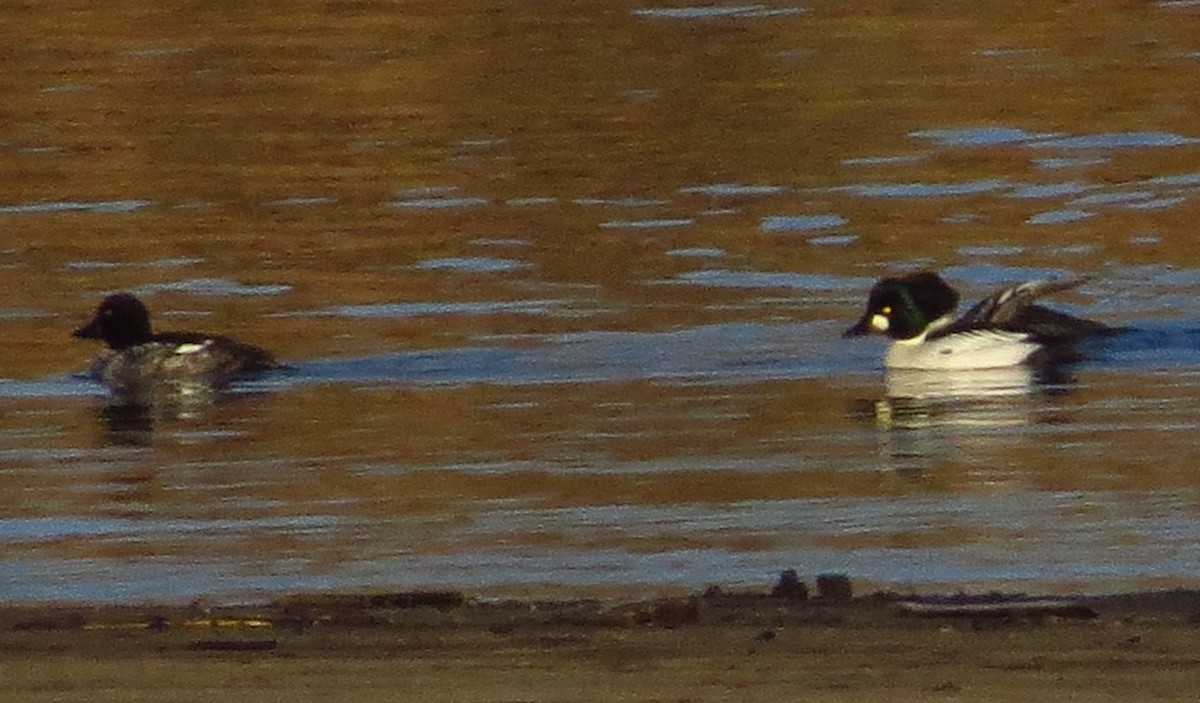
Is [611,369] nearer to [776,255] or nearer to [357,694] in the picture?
[776,255]

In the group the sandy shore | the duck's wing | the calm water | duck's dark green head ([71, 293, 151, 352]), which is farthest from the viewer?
duck's dark green head ([71, 293, 151, 352])

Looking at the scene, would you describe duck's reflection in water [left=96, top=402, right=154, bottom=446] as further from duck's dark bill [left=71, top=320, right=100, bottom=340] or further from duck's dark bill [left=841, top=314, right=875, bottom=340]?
duck's dark bill [left=841, top=314, right=875, bottom=340]

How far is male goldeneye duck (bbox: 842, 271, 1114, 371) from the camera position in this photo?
16.7 m

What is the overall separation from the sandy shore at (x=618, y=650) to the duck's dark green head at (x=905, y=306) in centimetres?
848

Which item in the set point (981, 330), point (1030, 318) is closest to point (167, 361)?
point (981, 330)

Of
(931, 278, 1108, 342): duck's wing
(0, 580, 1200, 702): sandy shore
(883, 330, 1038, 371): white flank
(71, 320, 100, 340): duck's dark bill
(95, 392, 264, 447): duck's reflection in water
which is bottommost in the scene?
(883, 330, 1038, 371): white flank

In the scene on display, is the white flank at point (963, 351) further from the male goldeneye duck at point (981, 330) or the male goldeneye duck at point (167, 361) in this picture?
the male goldeneye duck at point (167, 361)

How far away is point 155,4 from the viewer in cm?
3797

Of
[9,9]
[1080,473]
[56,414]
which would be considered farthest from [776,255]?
[9,9]

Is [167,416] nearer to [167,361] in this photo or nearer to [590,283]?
[167,361]

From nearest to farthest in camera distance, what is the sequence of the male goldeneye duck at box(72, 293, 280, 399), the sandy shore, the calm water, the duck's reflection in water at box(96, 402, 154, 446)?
the sandy shore < the calm water < the duck's reflection in water at box(96, 402, 154, 446) < the male goldeneye duck at box(72, 293, 280, 399)

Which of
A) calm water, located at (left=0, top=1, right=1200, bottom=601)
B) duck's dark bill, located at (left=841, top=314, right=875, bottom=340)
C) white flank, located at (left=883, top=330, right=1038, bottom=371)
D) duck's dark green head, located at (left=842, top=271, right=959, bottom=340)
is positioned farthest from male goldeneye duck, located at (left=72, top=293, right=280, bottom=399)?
white flank, located at (left=883, top=330, right=1038, bottom=371)

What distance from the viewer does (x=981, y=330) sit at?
1714 centimetres

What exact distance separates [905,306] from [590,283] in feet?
8.28
